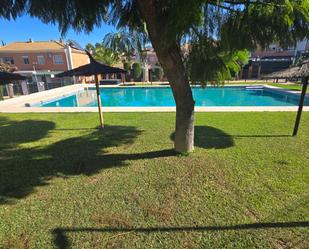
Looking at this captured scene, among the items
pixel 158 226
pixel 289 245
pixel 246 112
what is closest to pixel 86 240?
pixel 158 226

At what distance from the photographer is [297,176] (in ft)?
14.1

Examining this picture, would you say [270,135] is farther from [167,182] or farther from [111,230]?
[111,230]

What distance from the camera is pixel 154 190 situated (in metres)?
3.99

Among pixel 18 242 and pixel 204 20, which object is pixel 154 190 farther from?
pixel 204 20

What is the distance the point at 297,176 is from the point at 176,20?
403cm

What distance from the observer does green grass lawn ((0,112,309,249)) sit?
294 cm

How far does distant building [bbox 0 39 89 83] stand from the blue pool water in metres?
9.25

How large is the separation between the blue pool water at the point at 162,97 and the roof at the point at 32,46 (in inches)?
463

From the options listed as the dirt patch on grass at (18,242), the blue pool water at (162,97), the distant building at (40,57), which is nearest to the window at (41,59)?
the distant building at (40,57)

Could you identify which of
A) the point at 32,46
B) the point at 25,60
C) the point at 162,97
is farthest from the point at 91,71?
the point at 32,46

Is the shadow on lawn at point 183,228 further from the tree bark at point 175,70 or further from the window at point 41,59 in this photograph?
the window at point 41,59

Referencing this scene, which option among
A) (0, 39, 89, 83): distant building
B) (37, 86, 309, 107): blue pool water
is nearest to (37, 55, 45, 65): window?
(0, 39, 89, 83): distant building

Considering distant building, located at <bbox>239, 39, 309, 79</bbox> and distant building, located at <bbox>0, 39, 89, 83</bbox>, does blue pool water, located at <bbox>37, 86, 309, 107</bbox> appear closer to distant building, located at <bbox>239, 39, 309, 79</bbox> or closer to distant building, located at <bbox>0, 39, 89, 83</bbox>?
distant building, located at <bbox>0, 39, 89, 83</bbox>

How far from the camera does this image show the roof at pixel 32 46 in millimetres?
31188
